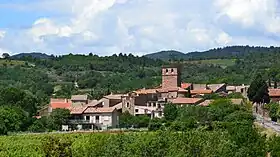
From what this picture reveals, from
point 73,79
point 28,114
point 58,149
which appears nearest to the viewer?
point 58,149

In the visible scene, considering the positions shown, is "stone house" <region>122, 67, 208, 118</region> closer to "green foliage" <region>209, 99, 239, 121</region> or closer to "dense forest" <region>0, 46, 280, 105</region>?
"green foliage" <region>209, 99, 239, 121</region>

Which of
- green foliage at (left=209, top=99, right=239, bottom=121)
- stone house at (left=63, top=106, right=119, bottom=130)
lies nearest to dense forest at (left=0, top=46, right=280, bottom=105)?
stone house at (left=63, top=106, right=119, bottom=130)

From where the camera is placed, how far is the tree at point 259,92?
85688 millimetres

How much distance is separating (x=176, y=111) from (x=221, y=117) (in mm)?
8182

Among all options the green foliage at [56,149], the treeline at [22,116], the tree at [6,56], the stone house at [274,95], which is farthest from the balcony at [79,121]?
the tree at [6,56]

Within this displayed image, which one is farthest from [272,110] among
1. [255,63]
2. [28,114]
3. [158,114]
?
[255,63]

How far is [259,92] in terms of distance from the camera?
282ft

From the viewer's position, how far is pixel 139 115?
86.8 metres

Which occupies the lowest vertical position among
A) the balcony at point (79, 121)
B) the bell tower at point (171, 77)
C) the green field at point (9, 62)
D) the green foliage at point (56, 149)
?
the balcony at point (79, 121)

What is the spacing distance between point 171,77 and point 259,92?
924 inches

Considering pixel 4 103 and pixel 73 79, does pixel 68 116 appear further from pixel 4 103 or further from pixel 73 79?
pixel 73 79

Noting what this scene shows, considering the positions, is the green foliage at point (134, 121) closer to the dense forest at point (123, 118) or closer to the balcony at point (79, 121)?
the dense forest at point (123, 118)

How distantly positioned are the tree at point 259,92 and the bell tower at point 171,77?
20.8 m

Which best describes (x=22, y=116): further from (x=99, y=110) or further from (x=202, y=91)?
(x=202, y=91)
